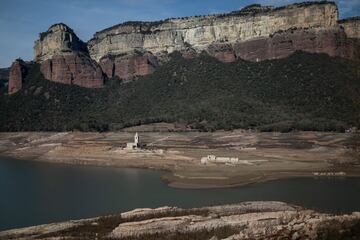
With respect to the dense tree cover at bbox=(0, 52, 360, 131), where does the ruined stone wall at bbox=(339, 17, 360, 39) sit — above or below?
above

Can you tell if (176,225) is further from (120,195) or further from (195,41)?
(195,41)

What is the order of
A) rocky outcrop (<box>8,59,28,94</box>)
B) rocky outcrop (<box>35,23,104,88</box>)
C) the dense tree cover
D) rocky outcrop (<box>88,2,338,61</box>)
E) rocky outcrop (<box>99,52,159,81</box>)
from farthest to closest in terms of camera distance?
rocky outcrop (<box>8,59,28,94</box>) → rocky outcrop (<box>99,52,159,81</box>) → rocky outcrop (<box>35,23,104,88</box>) → rocky outcrop (<box>88,2,338,61</box>) → the dense tree cover

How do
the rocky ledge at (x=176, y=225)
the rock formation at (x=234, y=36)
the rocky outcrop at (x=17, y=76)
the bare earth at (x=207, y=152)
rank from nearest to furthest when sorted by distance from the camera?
1. the rocky ledge at (x=176, y=225)
2. the bare earth at (x=207, y=152)
3. the rock formation at (x=234, y=36)
4. the rocky outcrop at (x=17, y=76)

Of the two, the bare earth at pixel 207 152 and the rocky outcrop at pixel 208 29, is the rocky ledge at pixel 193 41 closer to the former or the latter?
the rocky outcrop at pixel 208 29

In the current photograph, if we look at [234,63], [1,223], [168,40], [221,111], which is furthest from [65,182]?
[168,40]

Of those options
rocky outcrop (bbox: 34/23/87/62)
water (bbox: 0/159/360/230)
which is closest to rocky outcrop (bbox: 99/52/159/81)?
rocky outcrop (bbox: 34/23/87/62)

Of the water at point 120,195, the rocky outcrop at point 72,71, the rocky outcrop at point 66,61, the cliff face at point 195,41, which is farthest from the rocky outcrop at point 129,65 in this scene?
the water at point 120,195

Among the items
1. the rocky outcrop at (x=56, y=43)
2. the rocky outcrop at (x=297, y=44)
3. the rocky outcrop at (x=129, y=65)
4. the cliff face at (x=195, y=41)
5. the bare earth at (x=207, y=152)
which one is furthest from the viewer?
the rocky outcrop at (x=56, y=43)

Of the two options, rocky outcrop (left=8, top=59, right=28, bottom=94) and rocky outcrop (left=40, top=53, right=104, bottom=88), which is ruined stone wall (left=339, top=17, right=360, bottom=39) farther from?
rocky outcrop (left=8, top=59, right=28, bottom=94)

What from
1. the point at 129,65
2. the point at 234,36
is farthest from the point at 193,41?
the point at 129,65
